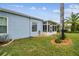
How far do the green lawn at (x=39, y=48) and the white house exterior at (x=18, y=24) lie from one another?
0.83 feet

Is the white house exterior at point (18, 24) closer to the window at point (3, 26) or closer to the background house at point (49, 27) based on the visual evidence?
the window at point (3, 26)

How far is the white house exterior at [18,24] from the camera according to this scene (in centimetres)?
1344

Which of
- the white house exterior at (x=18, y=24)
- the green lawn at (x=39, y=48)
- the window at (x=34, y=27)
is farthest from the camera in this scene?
the window at (x=34, y=27)

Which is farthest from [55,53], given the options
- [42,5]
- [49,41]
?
[42,5]

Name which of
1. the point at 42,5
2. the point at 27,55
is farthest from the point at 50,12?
the point at 27,55

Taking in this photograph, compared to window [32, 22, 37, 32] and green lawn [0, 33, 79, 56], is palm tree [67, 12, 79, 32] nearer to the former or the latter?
green lawn [0, 33, 79, 56]

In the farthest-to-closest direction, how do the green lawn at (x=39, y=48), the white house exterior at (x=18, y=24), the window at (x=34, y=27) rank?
the window at (x=34, y=27) < the white house exterior at (x=18, y=24) < the green lawn at (x=39, y=48)

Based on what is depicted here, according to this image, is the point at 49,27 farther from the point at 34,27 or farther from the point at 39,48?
the point at 39,48

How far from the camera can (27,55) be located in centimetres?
1327

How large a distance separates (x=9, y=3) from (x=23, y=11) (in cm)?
45

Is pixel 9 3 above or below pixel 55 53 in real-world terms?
→ above

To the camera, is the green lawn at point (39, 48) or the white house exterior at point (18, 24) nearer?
the green lawn at point (39, 48)

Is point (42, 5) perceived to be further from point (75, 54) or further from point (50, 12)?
point (75, 54)

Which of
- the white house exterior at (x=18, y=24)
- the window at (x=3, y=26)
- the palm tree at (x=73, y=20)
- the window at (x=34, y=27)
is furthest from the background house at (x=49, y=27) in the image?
the window at (x=3, y=26)
